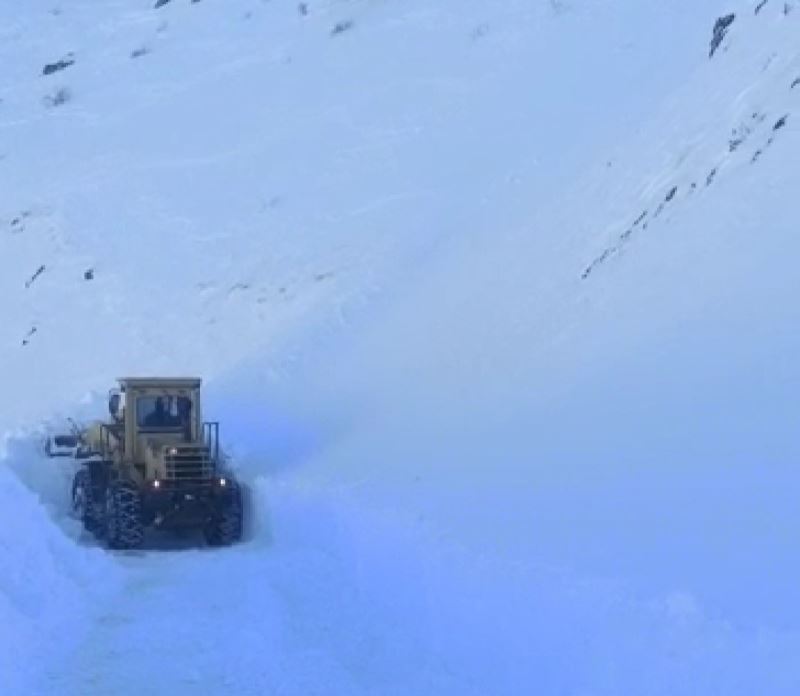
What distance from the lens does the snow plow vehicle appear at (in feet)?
56.0

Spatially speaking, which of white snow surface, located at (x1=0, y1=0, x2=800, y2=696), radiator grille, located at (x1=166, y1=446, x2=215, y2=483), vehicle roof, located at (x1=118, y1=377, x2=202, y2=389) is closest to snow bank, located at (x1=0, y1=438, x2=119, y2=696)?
white snow surface, located at (x1=0, y1=0, x2=800, y2=696)

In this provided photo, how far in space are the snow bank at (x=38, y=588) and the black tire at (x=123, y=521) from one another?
65cm

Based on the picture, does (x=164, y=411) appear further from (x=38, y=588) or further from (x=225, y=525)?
(x=38, y=588)

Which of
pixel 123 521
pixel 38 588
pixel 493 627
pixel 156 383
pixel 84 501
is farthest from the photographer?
pixel 156 383

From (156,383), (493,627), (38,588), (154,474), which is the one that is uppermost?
(493,627)

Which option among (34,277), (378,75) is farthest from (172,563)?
(378,75)

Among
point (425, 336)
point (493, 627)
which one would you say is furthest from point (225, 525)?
point (493, 627)

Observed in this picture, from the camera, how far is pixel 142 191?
118ft

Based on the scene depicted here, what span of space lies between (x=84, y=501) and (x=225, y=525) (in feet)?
5.94

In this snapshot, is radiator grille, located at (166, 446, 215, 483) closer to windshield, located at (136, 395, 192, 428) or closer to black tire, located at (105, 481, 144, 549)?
black tire, located at (105, 481, 144, 549)

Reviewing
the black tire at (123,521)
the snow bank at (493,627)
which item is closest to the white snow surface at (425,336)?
the snow bank at (493,627)

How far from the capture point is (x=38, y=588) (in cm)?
1275

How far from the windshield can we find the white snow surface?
1192 mm

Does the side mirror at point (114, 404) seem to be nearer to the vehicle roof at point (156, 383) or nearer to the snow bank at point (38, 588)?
the vehicle roof at point (156, 383)
